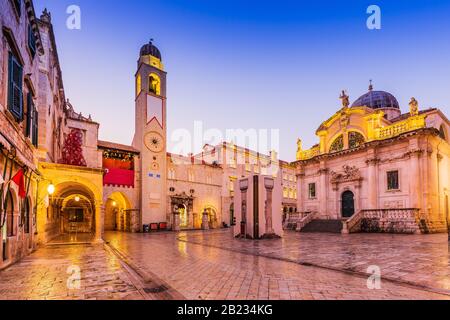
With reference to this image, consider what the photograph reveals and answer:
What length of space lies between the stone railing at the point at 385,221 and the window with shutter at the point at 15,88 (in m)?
22.2

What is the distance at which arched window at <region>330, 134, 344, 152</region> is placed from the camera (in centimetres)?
2992

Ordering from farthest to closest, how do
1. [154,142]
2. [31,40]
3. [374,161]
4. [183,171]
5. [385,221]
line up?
[183,171], [154,142], [374,161], [385,221], [31,40]

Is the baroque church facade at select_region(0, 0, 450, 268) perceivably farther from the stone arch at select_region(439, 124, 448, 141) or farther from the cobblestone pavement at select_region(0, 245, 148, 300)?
the cobblestone pavement at select_region(0, 245, 148, 300)

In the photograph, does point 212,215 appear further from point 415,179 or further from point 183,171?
point 415,179

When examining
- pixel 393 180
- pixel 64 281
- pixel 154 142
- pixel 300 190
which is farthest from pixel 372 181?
pixel 64 281

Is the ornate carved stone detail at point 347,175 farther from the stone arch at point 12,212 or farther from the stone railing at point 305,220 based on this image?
the stone arch at point 12,212

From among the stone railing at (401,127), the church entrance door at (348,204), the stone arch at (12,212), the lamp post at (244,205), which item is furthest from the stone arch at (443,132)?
the stone arch at (12,212)

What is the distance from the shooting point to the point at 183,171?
3334 cm

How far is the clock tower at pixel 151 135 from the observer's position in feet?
96.8

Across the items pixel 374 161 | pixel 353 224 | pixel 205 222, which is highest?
pixel 374 161

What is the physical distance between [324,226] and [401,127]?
11.0 meters

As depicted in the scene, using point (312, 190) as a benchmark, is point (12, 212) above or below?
above

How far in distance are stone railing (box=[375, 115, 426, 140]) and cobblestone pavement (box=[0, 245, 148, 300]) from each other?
24469 millimetres
